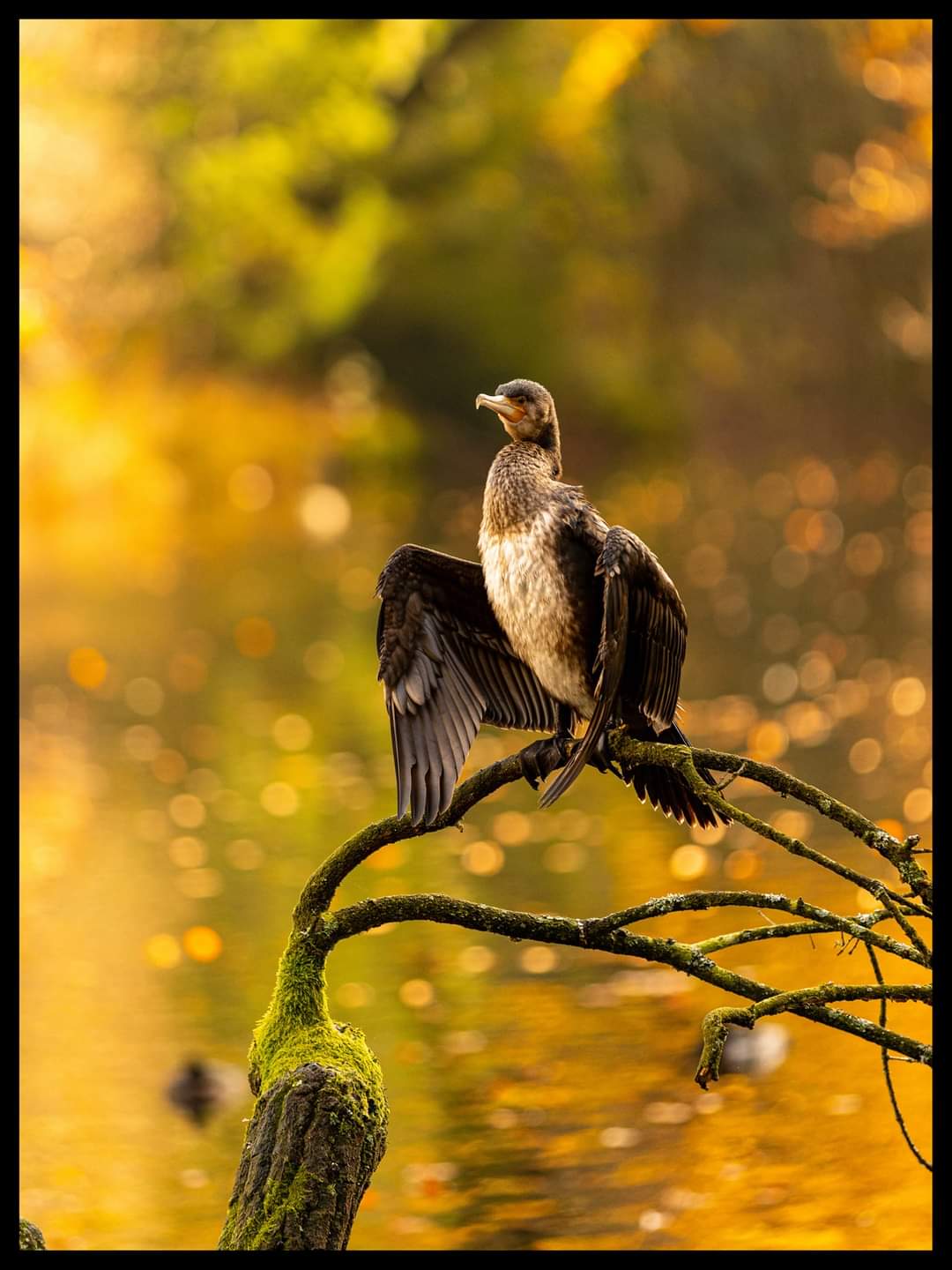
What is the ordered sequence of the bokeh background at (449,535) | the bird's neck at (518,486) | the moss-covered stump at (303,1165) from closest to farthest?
the moss-covered stump at (303,1165)
the bird's neck at (518,486)
the bokeh background at (449,535)

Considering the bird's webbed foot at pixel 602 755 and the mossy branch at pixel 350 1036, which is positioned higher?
the bird's webbed foot at pixel 602 755

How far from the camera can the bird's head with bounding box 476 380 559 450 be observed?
4148 millimetres

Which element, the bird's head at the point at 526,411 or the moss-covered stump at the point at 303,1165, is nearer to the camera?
the moss-covered stump at the point at 303,1165

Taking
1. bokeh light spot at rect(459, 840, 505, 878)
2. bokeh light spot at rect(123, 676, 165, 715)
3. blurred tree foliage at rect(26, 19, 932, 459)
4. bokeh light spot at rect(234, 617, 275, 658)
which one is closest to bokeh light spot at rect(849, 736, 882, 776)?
bokeh light spot at rect(459, 840, 505, 878)

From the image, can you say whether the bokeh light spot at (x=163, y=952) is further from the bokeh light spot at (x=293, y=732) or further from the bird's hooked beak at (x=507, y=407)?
the bird's hooked beak at (x=507, y=407)

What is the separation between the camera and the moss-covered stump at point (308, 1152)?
353cm

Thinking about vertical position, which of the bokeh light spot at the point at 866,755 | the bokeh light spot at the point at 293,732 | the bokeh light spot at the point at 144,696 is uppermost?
→ the bokeh light spot at the point at 144,696

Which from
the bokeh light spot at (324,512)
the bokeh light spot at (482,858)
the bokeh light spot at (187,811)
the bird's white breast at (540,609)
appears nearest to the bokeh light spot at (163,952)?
the bokeh light spot at (482,858)

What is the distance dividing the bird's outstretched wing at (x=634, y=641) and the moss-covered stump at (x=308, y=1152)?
68 cm

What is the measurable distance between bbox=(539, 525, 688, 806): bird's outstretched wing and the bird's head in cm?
45

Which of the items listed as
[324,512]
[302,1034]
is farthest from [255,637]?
[302,1034]

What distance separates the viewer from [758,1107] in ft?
19.9

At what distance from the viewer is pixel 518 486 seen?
402 centimetres

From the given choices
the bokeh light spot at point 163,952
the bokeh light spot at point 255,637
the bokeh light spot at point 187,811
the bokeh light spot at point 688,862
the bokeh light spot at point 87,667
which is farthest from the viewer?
the bokeh light spot at point 255,637
